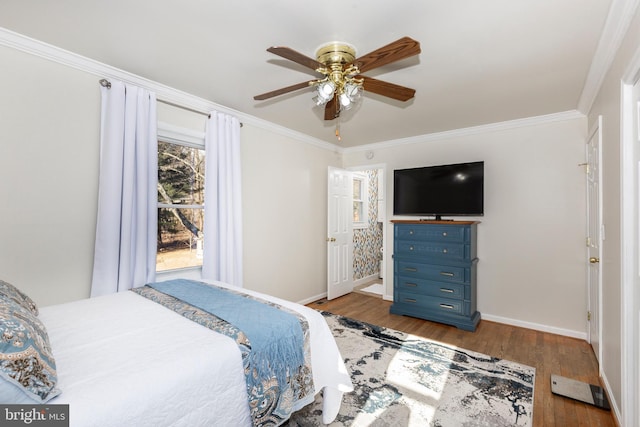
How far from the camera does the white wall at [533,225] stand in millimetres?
3260

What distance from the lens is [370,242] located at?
6039 mm

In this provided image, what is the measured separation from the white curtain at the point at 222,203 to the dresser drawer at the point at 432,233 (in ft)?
6.89

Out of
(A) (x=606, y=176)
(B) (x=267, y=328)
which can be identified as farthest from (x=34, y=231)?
(A) (x=606, y=176)

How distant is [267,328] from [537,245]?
11.3 ft

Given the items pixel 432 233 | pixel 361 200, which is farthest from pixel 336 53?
pixel 361 200

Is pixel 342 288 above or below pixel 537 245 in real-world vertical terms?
below

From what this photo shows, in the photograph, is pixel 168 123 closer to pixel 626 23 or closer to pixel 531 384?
pixel 626 23

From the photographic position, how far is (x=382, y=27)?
183cm

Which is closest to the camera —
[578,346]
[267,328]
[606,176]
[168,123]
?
[267,328]

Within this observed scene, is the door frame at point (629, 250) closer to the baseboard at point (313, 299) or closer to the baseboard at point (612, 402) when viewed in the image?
the baseboard at point (612, 402)

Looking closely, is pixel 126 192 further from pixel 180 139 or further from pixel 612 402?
pixel 612 402

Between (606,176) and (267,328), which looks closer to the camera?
(267,328)

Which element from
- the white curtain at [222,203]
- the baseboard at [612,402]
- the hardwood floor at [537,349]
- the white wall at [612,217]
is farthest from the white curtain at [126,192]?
the baseboard at [612,402]

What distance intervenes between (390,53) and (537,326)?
142 inches
